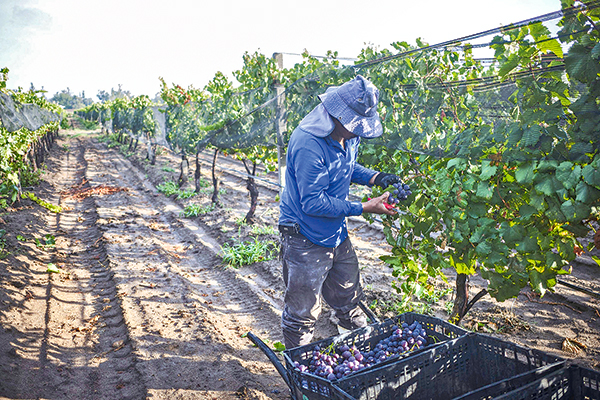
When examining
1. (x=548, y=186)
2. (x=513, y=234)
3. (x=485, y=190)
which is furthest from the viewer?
(x=485, y=190)

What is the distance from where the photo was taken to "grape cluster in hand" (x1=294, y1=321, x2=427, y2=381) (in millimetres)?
2051

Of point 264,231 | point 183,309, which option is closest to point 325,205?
point 183,309

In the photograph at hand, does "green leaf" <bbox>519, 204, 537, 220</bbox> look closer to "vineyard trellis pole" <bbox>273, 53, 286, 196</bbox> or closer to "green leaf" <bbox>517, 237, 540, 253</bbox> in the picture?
"green leaf" <bbox>517, 237, 540, 253</bbox>

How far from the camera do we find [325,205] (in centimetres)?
241

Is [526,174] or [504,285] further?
[504,285]

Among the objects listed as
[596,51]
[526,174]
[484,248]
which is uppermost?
[596,51]

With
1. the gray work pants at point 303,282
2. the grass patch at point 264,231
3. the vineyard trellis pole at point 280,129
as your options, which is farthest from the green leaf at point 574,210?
the grass patch at point 264,231

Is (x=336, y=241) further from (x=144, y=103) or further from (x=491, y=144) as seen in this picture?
(x=144, y=103)

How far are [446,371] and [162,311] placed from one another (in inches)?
135

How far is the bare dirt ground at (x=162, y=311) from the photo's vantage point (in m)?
3.21

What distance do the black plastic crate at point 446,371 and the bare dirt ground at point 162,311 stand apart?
1373mm

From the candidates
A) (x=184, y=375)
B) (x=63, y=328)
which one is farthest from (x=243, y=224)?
(x=184, y=375)

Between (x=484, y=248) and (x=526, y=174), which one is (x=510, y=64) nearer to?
(x=526, y=174)

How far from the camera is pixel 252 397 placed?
2.89 metres
